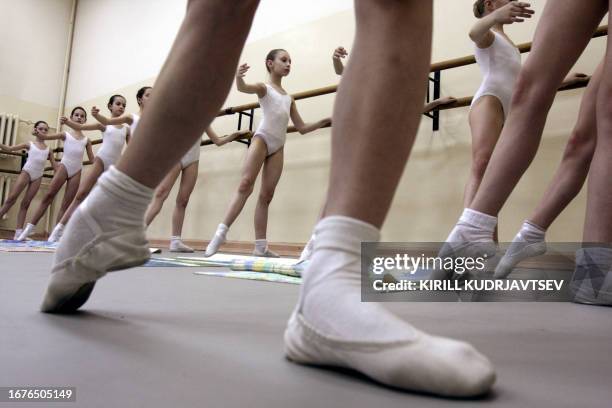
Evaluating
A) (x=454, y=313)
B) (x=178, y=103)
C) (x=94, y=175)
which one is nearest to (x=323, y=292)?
(x=178, y=103)

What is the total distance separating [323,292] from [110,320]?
0.34 metres

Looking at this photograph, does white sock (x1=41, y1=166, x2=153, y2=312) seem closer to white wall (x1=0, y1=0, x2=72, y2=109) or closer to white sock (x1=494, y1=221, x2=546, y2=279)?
white sock (x1=494, y1=221, x2=546, y2=279)

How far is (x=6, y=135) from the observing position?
5.81 m

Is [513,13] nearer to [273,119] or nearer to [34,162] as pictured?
[273,119]

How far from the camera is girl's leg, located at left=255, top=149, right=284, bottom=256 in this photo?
3.17 meters

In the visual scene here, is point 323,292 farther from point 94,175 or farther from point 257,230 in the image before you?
point 94,175

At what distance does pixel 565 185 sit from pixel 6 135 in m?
6.15

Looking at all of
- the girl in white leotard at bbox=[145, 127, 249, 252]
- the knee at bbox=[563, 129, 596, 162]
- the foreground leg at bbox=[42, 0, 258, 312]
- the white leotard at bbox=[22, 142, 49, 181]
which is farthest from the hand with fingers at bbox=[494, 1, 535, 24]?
the white leotard at bbox=[22, 142, 49, 181]

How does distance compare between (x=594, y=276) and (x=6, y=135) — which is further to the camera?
(x=6, y=135)

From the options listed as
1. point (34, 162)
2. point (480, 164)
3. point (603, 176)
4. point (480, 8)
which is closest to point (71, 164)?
point (34, 162)

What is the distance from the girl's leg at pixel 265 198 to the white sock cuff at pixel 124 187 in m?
2.53

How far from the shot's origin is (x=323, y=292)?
471 mm

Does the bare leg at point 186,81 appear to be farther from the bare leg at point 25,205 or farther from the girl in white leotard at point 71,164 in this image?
the bare leg at point 25,205

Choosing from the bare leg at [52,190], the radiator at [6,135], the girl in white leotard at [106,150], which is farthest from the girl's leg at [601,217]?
the radiator at [6,135]
